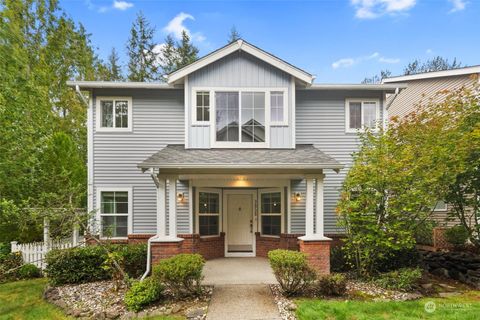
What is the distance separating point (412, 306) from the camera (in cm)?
554

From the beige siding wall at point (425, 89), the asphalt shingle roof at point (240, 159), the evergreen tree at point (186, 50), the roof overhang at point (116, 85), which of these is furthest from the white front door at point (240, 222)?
the evergreen tree at point (186, 50)

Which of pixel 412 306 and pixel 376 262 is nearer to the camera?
pixel 412 306

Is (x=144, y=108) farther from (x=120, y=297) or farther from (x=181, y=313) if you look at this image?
(x=181, y=313)

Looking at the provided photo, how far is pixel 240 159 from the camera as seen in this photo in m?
7.52

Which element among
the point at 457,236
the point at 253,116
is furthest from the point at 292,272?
the point at 457,236

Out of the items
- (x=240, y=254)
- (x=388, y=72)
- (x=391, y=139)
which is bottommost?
(x=240, y=254)

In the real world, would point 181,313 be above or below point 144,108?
below

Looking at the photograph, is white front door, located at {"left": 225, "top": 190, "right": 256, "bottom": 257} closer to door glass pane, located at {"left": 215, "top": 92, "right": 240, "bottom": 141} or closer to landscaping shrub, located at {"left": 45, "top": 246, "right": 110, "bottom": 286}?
door glass pane, located at {"left": 215, "top": 92, "right": 240, "bottom": 141}

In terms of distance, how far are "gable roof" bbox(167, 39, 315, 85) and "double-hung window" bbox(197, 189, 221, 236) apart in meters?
3.94

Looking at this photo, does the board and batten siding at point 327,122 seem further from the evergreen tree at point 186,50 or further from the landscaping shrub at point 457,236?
the evergreen tree at point 186,50

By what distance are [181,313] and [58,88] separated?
16306mm

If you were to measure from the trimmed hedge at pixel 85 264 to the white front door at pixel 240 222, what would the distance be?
3.27 meters

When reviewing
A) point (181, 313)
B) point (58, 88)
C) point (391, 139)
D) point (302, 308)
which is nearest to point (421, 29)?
point (391, 139)

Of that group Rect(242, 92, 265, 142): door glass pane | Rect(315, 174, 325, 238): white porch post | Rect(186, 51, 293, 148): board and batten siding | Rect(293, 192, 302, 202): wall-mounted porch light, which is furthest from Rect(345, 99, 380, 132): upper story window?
Rect(315, 174, 325, 238): white porch post
